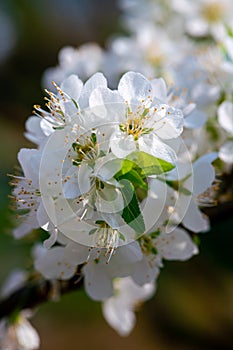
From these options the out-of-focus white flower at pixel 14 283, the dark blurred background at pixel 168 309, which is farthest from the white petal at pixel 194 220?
the dark blurred background at pixel 168 309

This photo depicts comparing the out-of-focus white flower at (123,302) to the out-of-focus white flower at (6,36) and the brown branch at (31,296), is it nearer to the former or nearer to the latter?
the brown branch at (31,296)

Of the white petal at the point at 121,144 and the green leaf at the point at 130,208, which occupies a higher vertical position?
the white petal at the point at 121,144

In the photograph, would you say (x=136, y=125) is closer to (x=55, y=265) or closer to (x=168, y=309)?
(x=55, y=265)

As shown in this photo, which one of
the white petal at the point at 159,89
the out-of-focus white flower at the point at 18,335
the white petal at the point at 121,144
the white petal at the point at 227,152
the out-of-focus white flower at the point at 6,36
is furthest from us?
the out-of-focus white flower at the point at 6,36

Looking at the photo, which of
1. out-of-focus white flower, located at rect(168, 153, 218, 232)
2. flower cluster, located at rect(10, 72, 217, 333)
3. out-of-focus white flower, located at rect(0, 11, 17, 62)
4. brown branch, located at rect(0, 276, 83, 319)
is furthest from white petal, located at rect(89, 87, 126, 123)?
out-of-focus white flower, located at rect(0, 11, 17, 62)

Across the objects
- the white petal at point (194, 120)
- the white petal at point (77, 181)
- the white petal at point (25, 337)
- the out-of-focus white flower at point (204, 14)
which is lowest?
the white petal at point (25, 337)

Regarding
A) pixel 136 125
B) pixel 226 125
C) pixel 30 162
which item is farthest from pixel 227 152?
pixel 30 162
